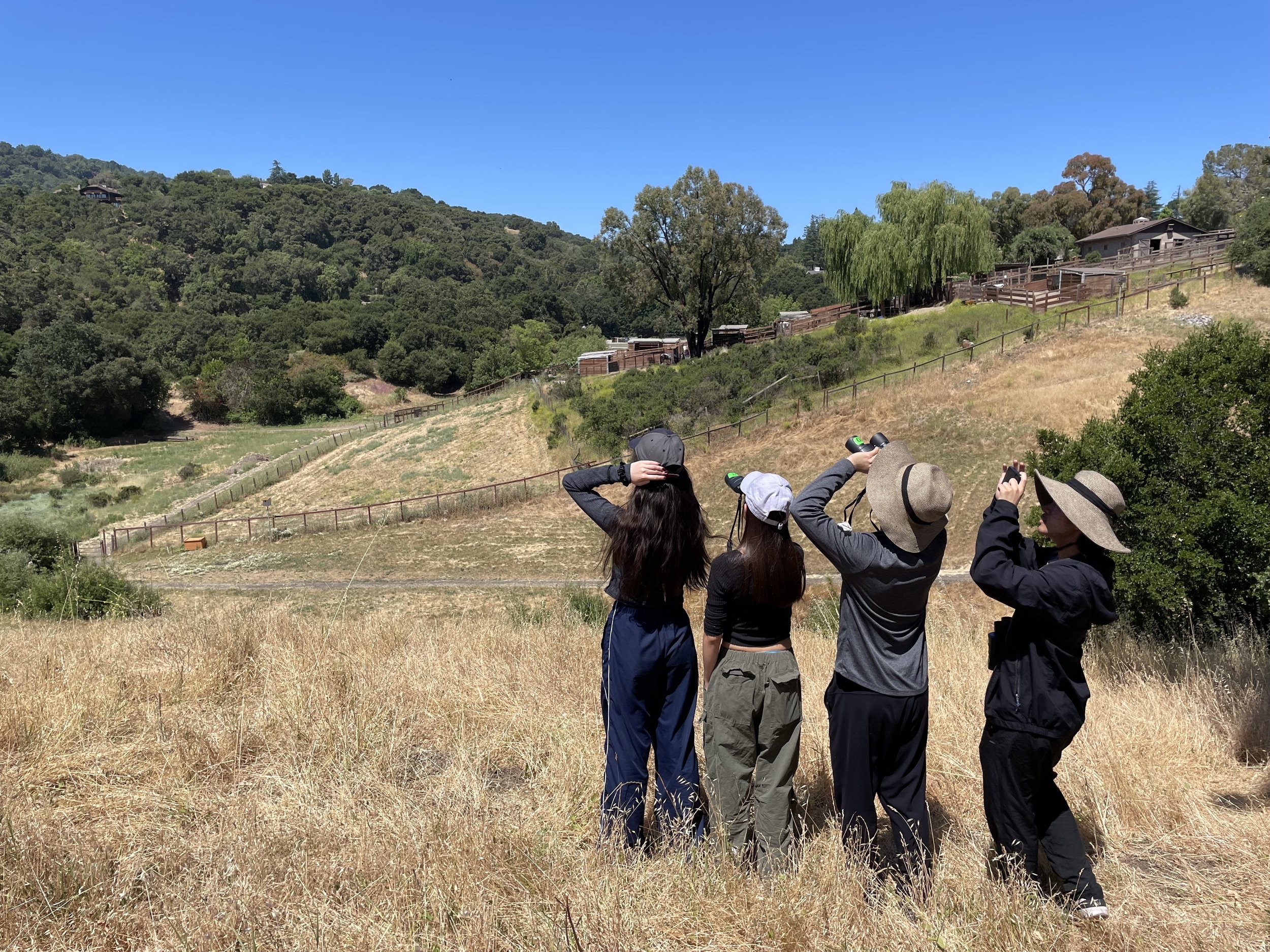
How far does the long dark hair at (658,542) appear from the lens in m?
3.29

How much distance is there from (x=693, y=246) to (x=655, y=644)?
1631 inches

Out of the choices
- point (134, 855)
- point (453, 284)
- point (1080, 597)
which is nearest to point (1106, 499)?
point (1080, 597)

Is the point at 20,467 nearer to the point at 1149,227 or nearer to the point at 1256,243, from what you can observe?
the point at 1256,243

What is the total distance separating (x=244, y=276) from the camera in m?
98.2

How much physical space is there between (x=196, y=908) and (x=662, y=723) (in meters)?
1.77

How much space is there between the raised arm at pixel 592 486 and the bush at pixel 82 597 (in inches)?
274

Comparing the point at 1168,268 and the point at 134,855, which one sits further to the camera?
the point at 1168,268

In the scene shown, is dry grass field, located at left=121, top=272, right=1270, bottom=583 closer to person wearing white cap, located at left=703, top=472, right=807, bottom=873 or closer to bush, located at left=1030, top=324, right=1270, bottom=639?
bush, located at left=1030, top=324, right=1270, bottom=639

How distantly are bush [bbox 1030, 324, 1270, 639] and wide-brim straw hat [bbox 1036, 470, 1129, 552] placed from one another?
16.4 ft

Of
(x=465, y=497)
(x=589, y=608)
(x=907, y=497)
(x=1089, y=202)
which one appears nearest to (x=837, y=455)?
(x=465, y=497)

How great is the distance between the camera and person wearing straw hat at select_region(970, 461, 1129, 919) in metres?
2.80

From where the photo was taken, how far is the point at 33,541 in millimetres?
17469

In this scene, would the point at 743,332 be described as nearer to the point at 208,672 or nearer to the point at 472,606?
the point at 472,606

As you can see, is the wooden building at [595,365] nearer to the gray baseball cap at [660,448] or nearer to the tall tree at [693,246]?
the tall tree at [693,246]
